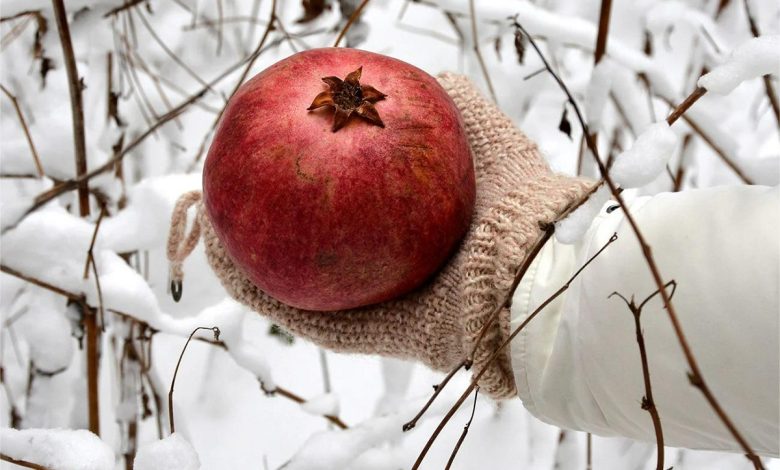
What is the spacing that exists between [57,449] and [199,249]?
1.91 ft

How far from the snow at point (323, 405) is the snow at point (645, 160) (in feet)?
2.01

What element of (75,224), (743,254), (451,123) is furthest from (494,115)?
(75,224)

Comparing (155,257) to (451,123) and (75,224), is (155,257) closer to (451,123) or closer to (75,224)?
(75,224)

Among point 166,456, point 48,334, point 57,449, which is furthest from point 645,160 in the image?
point 48,334

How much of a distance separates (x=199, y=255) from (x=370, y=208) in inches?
25.3

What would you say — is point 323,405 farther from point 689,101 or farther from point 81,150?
point 689,101

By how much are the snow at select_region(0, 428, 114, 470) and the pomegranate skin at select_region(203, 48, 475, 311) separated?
20 centimetres

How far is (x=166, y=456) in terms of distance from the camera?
53cm

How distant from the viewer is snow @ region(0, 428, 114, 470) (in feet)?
2.06

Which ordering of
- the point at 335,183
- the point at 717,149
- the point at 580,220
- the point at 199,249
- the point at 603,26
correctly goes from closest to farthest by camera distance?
the point at 580,220 → the point at 335,183 → the point at 603,26 → the point at 717,149 → the point at 199,249

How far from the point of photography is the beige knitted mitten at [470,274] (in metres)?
0.68

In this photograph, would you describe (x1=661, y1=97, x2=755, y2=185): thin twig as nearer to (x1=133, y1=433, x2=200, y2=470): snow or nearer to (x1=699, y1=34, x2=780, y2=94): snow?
(x1=699, y1=34, x2=780, y2=94): snow

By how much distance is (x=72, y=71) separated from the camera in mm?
813

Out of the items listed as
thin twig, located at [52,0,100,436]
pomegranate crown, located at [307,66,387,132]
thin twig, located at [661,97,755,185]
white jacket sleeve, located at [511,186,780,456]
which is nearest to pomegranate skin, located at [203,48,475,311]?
pomegranate crown, located at [307,66,387,132]
